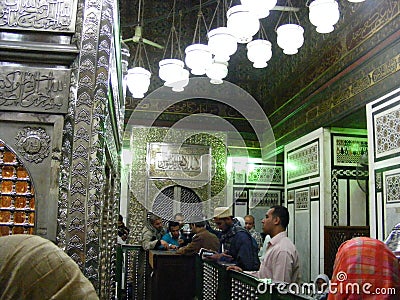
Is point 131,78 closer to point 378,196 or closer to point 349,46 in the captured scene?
point 349,46

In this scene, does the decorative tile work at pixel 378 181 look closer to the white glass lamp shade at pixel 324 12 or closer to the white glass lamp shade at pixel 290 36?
the white glass lamp shade at pixel 290 36

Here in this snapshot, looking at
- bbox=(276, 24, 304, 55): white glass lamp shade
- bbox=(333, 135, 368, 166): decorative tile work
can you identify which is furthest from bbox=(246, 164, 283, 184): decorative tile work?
bbox=(276, 24, 304, 55): white glass lamp shade

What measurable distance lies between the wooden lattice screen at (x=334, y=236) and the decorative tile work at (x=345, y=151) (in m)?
0.95

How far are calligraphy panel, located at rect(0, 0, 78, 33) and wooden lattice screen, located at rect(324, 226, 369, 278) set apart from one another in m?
5.50

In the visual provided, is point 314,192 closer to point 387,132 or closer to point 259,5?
point 387,132

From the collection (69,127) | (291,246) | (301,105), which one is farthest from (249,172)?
(69,127)

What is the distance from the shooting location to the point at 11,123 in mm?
2232

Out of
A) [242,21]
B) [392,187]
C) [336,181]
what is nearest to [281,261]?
[242,21]

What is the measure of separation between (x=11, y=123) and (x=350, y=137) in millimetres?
5977

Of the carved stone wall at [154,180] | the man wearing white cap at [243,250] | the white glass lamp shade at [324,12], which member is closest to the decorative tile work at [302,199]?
Answer: the carved stone wall at [154,180]

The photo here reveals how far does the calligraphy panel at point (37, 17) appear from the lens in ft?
7.61

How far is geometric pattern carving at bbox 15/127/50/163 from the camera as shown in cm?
221

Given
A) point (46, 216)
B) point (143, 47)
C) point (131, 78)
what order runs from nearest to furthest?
1. point (46, 216)
2. point (131, 78)
3. point (143, 47)

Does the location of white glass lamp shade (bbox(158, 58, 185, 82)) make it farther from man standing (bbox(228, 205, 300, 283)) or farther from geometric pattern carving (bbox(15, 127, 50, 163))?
geometric pattern carving (bbox(15, 127, 50, 163))
